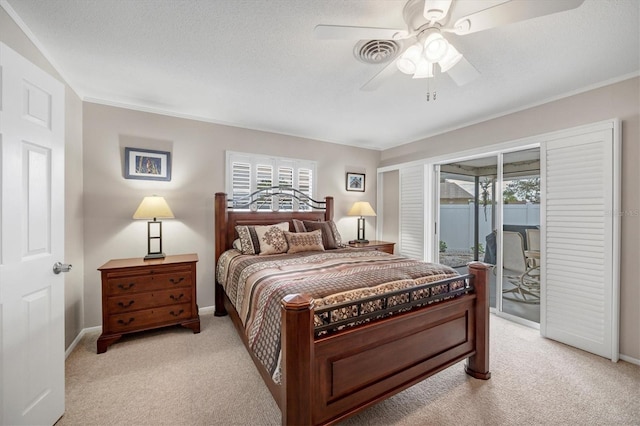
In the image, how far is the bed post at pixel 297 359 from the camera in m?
1.28

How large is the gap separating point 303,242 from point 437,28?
2.43m

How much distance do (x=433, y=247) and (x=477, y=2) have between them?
11.1ft

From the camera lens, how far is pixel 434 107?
3.13 m

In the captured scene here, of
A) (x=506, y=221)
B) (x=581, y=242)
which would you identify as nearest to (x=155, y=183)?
(x=506, y=221)

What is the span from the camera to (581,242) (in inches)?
101

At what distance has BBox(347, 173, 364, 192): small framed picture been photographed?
4.71 metres

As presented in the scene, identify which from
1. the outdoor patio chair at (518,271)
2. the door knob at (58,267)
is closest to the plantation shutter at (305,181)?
the outdoor patio chair at (518,271)

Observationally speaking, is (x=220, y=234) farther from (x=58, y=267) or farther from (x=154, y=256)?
(x=58, y=267)

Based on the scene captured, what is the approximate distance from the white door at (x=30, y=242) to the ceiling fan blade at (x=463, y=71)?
2.52m

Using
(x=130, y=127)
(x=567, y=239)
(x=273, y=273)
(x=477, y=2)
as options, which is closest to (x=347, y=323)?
(x=273, y=273)

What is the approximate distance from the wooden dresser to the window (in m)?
1.24

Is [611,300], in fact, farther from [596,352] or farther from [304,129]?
[304,129]

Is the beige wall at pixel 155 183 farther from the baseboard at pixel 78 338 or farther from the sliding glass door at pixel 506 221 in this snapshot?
the sliding glass door at pixel 506 221

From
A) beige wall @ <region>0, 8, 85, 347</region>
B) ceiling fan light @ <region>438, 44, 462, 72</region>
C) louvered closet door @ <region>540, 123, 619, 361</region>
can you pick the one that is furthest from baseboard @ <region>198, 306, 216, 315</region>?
louvered closet door @ <region>540, 123, 619, 361</region>
